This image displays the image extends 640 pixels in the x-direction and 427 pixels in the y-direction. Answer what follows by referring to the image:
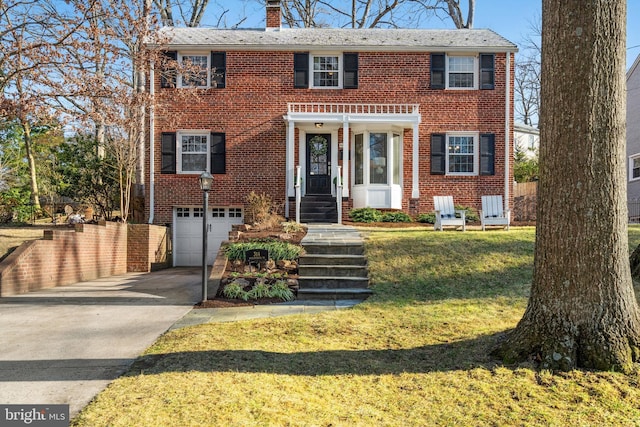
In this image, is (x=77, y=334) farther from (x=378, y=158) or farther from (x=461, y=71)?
(x=461, y=71)

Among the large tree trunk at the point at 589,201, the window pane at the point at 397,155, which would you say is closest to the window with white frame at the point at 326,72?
the window pane at the point at 397,155

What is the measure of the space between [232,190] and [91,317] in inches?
373

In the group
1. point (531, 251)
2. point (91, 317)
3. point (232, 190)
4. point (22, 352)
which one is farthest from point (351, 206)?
point (22, 352)

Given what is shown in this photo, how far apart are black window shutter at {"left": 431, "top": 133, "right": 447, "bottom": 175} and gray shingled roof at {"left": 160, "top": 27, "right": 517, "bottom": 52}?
9.69ft

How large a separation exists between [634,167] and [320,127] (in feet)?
49.9

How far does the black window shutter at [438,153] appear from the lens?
15898 millimetres

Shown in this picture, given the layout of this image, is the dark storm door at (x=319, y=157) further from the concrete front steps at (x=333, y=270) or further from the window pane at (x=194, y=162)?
the concrete front steps at (x=333, y=270)

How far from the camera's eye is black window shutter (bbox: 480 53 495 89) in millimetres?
15977

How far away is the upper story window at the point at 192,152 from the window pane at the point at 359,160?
4.41 m

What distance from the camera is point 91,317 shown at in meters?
6.66

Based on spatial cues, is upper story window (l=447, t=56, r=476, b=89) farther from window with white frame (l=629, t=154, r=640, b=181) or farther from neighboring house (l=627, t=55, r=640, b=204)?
window with white frame (l=629, t=154, r=640, b=181)

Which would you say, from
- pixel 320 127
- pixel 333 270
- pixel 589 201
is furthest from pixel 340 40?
pixel 589 201

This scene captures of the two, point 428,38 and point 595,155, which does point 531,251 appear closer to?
point 595,155

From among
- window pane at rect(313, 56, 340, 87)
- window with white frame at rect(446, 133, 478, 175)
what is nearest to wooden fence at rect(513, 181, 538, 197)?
window with white frame at rect(446, 133, 478, 175)
